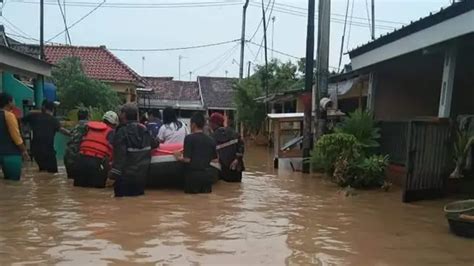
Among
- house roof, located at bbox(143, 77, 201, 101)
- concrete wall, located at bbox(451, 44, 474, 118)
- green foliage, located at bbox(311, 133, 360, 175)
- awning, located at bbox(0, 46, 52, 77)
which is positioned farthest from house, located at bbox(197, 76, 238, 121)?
green foliage, located at bbox(311, 133, 360, 175)

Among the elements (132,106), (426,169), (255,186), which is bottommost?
(255,186)

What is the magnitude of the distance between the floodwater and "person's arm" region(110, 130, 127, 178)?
17.7 inches

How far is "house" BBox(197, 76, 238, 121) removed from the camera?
179ft

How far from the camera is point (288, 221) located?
25.9 ft

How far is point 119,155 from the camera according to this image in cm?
933

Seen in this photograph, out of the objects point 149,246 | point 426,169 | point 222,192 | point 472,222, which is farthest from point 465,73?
point 149,246

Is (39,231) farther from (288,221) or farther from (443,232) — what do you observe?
(443,232)

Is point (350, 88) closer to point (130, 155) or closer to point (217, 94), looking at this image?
point (130, 155)

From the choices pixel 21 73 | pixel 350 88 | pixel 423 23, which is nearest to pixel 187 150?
pixel 423 23

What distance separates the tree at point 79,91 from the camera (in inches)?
1084

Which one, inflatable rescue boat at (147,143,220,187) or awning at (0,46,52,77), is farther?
awning at (0,46,52,77)

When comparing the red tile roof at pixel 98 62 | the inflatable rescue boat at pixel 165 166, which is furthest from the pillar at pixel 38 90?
the red tile roof at pixel 98 62

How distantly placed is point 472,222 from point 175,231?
3464 mm

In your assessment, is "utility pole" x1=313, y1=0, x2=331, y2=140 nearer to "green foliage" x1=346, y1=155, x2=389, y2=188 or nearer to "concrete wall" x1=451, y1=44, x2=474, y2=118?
"concrete wall" x1=451, y1=44, x2=474, y2=118
